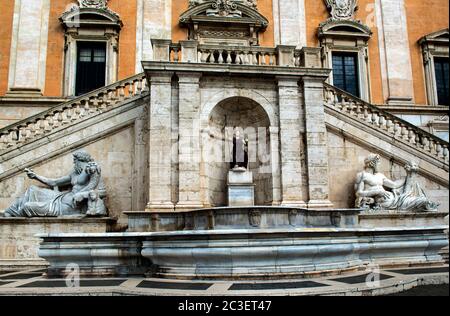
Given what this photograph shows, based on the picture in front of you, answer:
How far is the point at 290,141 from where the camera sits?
506 inches

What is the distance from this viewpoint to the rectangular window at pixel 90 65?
1945cm

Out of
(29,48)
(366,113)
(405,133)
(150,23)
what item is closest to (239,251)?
(366,113)

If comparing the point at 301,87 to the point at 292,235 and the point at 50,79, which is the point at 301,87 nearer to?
the point at 292,235

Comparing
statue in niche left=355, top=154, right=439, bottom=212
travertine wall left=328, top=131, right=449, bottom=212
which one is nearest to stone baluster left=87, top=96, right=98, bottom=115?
travertine wall left=328, top=131, right=449, bottom=212

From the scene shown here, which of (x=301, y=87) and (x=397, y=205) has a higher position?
(x=301, y=87)

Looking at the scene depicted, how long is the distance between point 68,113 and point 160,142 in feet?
11.1

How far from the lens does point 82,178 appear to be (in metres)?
12.3

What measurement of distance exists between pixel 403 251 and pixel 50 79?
16021mm

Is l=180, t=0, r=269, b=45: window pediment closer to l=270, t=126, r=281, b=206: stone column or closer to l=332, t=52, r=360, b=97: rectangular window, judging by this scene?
l=332, t=52, r=360, b=97: rectangular window

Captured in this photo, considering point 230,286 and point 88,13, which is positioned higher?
point 88,13

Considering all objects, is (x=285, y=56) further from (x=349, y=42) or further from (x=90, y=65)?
(x=90, y=65)

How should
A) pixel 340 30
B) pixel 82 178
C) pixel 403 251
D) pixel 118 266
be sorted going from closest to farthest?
pixel 118 266 → pixel 403 251 → pixel 82 178 → pixel 340 30

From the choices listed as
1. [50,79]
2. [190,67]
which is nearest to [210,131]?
[190,67]

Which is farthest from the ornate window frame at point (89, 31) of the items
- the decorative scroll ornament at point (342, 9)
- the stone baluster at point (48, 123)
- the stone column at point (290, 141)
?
the decorative scroll ornament at point (342, 9)
